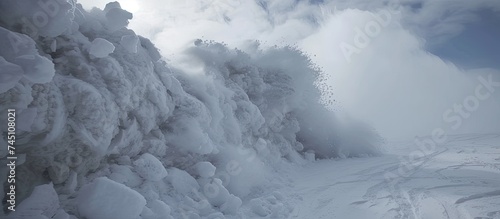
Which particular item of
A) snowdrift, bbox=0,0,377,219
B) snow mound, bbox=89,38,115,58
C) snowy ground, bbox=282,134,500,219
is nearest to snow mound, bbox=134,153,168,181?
snowdrift, bbox=0,0,377,219

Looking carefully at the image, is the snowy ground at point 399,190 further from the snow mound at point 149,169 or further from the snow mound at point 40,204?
the snow mound at point 40,204

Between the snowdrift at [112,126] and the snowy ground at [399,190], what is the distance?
3.03ft

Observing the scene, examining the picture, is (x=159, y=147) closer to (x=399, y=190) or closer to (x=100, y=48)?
(x=100, y=48)

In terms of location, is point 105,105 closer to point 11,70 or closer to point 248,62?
point 11,70

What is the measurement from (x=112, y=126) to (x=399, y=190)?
5.86 metres

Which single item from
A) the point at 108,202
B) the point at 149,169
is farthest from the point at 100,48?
the point at 108,202

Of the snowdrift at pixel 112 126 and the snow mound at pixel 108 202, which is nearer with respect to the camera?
the snowdrift at pixel 112 126

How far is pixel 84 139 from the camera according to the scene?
381cm

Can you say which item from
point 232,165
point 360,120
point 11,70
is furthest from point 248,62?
point 11,70

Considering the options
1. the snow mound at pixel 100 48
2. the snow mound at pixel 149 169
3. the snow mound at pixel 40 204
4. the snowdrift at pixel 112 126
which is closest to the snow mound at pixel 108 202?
the snowdrift at pixel 112 126

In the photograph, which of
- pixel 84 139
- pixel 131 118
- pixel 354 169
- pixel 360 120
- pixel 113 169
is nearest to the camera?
pixel 84 139

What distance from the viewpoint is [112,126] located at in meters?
4.18

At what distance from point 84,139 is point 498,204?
22.7 ft

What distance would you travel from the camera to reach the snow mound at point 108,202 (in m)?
3.49
